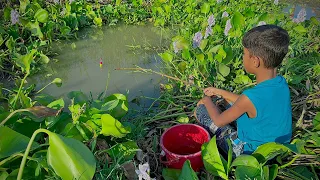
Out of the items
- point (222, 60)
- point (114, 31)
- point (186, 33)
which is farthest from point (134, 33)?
point (222, 60)

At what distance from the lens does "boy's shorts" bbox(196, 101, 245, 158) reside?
1672 millimetres

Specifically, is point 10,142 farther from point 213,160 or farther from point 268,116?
point 268,116

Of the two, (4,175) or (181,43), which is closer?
(4,175)

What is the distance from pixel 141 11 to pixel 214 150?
3116 mm

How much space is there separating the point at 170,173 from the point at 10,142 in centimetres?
71

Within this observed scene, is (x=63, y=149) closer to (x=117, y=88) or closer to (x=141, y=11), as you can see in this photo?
(x=117, y=88)

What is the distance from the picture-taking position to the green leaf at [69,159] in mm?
1158

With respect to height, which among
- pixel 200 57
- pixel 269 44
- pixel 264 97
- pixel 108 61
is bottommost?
pixel 108 61

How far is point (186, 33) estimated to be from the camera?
3.11 metres

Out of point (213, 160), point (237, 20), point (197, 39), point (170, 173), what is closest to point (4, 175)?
point (170, 173)

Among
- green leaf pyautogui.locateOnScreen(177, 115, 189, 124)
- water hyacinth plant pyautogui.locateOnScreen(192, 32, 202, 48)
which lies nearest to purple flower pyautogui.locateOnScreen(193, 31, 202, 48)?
water hyacinth plant pyautogui.locateOnScreen(192, 32, 202, 48)

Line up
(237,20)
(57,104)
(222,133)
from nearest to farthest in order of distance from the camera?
(57,104)
(222,133)
(237,20)

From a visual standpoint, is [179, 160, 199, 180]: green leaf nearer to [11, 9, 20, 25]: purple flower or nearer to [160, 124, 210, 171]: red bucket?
[160, 124, 210, 171]: red bucket

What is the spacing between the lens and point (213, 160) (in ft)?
4.83
